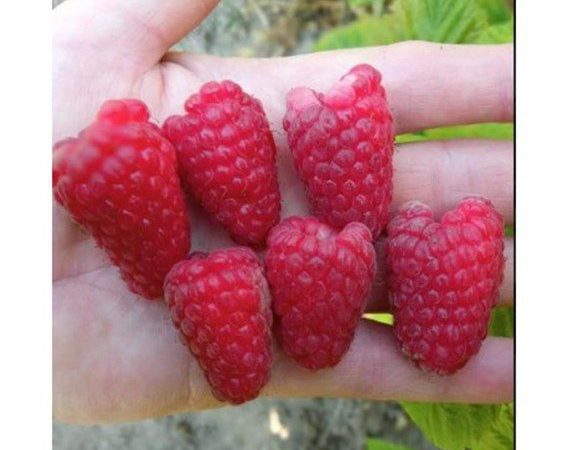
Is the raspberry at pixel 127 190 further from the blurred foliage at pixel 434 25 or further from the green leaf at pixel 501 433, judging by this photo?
the green leaf at pixel 501 433

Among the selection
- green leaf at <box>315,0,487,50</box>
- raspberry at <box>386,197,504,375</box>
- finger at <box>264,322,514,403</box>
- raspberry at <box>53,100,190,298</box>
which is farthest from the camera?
green leaf at <box>315,0,487,50</box>

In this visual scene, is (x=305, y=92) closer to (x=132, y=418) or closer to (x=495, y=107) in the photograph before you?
(x=495, y=107)

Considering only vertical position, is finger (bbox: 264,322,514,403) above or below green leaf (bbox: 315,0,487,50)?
below

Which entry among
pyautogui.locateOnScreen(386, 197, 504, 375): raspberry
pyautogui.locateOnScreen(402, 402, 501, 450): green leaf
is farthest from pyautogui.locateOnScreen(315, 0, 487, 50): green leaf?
pyautogui.locateOnScreen(402, 402, 501, 450): green leaf

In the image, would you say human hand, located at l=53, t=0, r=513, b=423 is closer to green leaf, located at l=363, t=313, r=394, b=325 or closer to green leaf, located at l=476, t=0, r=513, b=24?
green leaf, located at l=363, t=313, r=394, b=325

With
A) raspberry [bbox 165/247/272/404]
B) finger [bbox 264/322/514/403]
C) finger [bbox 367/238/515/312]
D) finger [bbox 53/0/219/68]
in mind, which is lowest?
finger [bbox 264/322/514/403]
